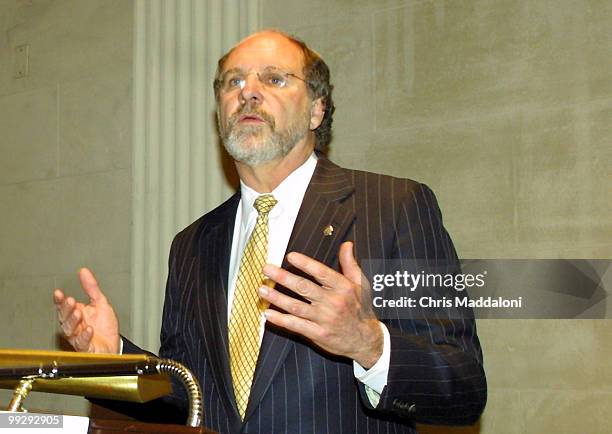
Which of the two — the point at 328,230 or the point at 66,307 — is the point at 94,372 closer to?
the point at 66,307

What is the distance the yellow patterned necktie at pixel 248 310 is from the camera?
2678 millimetres

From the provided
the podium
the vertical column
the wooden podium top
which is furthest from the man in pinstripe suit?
the vertical column

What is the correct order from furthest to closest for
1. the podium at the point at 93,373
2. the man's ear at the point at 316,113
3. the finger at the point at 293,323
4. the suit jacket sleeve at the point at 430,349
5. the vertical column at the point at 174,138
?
the vertical column at the point at 174,138
the man's ear at the point at 316,113
the suit jacket sleeve at the point at 430,349
the finger at the point at 293,323
the podium at the point at 93,373

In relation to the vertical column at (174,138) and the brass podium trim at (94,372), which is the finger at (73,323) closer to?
the brass podium trim at (94,372)

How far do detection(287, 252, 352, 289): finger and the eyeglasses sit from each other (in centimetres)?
126

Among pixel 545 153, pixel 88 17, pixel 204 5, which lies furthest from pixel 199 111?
pixel 545 153

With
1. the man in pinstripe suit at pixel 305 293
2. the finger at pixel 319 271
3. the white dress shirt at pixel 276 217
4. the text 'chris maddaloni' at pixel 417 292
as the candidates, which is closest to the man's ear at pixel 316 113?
the man in pinstripe suit at pixel 305 293

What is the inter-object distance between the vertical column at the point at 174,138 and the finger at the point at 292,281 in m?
2.26

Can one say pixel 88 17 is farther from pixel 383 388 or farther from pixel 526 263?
pixel 383 388

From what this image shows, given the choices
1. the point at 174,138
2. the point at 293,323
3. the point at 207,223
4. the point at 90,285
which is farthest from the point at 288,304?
the point at 174,138

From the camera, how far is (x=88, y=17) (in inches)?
195

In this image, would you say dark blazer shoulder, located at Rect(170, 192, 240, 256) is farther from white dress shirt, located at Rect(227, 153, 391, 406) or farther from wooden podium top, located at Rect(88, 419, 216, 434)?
wooden podium top, located at Rect(88, 419, 216, 434)

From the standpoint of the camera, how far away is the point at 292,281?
6.35 feet

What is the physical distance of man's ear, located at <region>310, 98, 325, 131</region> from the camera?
326 centimetres
